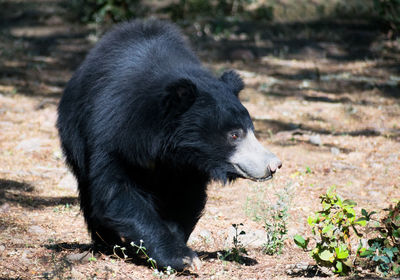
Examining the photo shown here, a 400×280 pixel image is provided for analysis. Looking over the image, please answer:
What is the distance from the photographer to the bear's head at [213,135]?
3.23 meters

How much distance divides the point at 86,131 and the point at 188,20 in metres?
8.76

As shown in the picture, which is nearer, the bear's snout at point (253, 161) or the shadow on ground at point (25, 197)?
the bear's snout at point (253, 161)

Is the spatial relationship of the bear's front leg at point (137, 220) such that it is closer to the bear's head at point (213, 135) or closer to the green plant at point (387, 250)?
the bear's head at point (213, 135)

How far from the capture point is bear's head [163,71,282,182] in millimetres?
3230

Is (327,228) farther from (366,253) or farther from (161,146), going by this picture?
(161,146)

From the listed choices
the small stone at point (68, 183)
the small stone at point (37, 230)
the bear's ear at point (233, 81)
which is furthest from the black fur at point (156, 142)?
the small stone at point (68, 183)

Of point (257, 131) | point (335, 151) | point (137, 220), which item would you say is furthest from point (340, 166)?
point (137, 220)

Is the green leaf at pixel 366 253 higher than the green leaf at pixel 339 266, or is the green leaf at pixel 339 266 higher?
the green leaf at pixel 366 253

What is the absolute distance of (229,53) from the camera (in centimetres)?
1013

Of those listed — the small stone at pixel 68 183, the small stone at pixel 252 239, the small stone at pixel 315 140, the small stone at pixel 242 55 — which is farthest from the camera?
the small stone at pixel 242 55

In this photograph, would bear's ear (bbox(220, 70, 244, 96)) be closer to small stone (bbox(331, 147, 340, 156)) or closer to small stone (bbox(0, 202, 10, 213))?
small stone (bbox(0, 202, 10, 213))

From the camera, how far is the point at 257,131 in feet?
22.0

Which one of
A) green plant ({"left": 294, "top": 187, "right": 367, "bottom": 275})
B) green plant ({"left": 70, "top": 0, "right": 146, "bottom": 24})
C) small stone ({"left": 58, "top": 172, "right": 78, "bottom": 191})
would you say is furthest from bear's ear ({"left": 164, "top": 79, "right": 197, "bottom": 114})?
green plant ({"left": 70, "top": 0, "right": 146, "bottom": 24})

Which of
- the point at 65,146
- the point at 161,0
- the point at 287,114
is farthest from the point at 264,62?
the point at 65,146
